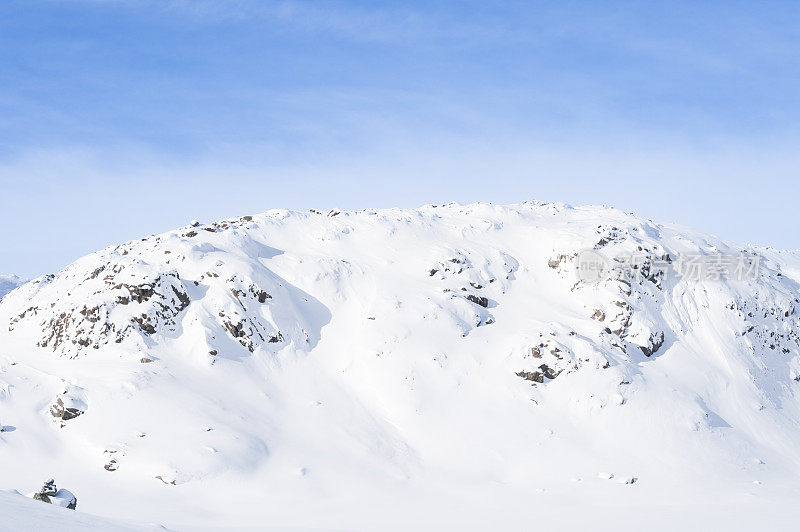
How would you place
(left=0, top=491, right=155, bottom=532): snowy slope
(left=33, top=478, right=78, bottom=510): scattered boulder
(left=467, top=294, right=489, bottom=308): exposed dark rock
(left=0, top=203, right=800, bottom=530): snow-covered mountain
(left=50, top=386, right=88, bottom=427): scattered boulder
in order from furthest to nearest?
(left=467, top=294, right=489, bottom=308): exposed dark rock, (left=50, top=386, right=88, bottom=427): scattered boulder, (left=0, top=203, right=800, bottom=530): snow-covered mountain, (left=33, top=478, right=78, bottom=510): scattered boulder, (left=0, top=491, right=155, bottom=532): snowy slope

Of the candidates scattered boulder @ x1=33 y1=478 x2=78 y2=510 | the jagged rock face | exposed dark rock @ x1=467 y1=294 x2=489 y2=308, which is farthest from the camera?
exposed dark rock @ x1=467 y1=294 x2=489 y2=308

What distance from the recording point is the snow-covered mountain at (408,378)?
29.6 meters

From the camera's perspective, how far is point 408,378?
128 ft

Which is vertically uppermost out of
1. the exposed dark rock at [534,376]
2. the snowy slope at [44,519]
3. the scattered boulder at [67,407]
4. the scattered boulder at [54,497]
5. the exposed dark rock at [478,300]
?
the exposed dark rock at [478,300]

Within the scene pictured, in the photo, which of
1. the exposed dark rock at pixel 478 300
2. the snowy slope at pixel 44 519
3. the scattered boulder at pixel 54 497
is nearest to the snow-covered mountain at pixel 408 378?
the exposed dark rock at pixel 478 300

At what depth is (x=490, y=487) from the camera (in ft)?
103

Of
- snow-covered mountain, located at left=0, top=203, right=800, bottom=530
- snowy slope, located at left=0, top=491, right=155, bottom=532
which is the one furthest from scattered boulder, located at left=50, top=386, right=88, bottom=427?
snowy slope, located at left=0, top=491, right=155, bottom=532

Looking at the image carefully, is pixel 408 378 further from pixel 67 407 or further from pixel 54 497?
pixel 54 497

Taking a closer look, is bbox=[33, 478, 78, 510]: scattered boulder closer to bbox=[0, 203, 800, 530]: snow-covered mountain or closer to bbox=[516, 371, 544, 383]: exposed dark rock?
bbox=[0, 203, 800, 530]: snow-covered mountain

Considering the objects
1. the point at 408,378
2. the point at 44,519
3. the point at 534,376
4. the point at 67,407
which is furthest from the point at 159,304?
the point at 44,519

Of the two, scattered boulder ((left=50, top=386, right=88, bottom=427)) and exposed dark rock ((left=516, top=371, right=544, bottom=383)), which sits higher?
exposed dark rock ((left=516, top=371, right=544, bottom=383))

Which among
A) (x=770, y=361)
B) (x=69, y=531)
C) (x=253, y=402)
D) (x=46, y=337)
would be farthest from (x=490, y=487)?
(x=46, y=337)

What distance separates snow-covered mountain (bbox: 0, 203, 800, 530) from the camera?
29641mm

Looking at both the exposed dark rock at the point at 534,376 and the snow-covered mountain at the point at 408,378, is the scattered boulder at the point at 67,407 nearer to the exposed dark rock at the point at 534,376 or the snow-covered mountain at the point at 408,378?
the snow-covered mountain at the point at 408,378
